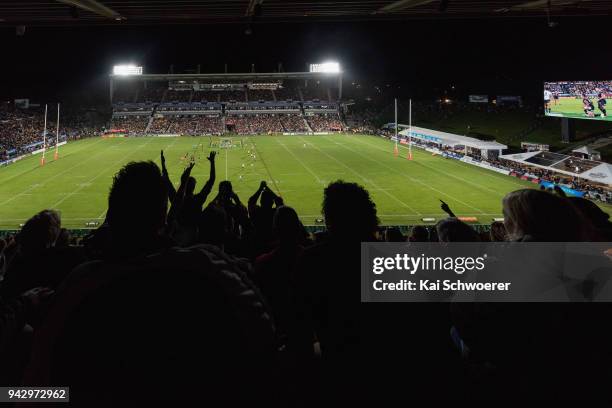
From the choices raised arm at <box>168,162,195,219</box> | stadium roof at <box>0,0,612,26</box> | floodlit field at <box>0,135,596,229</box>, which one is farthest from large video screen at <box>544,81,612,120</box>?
raised arm at <box>168,162,195,219</box>

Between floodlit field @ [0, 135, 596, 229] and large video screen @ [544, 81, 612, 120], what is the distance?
39.4ft

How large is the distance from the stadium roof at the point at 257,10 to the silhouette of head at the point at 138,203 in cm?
738

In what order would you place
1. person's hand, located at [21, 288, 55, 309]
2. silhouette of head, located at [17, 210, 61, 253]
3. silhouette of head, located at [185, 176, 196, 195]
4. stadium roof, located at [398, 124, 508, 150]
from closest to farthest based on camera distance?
1. person's hand, located at [21, 288, 55, 309]
2. silhouette of head, located at [17, 210, 61, 253]
3. silhouette of head, located at [185, 176, 196, 195]
4. stadium roof, located at [398, 124, 508, 150]

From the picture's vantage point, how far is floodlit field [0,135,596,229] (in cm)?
2742

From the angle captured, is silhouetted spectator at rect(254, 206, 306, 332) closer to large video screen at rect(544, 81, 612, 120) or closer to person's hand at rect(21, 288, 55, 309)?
person's hand at rect(21, 288, 55, 309)

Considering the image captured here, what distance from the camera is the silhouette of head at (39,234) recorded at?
3.30 metres

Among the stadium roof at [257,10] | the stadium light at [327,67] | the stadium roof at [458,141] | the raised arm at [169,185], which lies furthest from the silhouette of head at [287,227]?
the stadium light at [327,67]

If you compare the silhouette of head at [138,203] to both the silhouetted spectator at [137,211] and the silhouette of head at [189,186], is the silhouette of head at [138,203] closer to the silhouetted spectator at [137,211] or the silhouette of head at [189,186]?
the silhouetted spectator at [137,211]

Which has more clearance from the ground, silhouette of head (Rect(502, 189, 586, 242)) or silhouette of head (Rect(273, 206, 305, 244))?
silhouette of head (Rect(502, 189, 586, 242))

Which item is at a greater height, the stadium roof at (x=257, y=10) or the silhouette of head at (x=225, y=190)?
the stadium roof at (x=257, y=10)

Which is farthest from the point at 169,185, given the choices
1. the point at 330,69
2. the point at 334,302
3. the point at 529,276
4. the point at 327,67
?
the point at 327,67

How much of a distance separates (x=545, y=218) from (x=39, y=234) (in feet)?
12.1

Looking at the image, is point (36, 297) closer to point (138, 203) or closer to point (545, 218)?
point (138, 203)

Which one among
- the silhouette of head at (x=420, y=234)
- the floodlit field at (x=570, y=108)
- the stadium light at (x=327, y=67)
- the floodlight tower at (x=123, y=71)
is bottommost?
the silhouette of head at (x=420, y=234)
